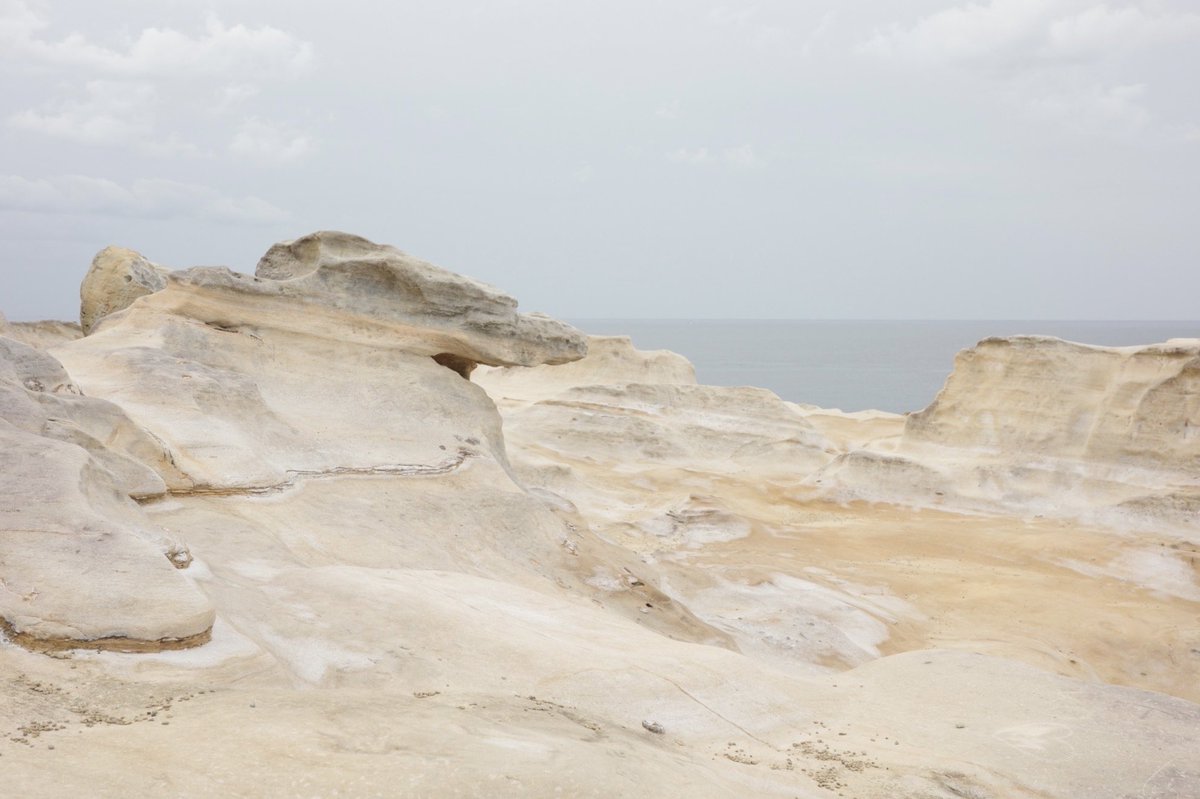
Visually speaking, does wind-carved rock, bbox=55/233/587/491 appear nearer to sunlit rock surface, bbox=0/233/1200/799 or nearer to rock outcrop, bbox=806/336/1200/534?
sunlit rock surface, bbox=0/233/1200/799

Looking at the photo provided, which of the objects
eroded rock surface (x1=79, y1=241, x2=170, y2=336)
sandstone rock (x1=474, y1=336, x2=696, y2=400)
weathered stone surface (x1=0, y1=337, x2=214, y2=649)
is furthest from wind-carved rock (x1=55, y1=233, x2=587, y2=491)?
sandstone rock (x1=474, y1=336, x2=696, y2=400)

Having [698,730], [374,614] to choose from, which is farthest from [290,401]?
[698,730]

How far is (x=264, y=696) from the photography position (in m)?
4.91

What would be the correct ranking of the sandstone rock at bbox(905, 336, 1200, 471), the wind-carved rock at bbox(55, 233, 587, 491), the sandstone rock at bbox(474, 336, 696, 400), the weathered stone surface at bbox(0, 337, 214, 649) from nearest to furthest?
the weathered stone surface at bbox(0, 337, 214, 649), the wind-carved rock at bbox(55, 233, 587, 491), the sandstone rock at bbox(905, 336, 1200, 471), the sandstone rock at bbox(474, 336, 696, 400)

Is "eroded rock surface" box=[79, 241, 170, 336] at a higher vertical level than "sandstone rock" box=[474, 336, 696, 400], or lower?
higher

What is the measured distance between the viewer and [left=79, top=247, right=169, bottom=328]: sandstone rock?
1931 centimetres

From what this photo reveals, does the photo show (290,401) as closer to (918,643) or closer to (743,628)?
(743,628)

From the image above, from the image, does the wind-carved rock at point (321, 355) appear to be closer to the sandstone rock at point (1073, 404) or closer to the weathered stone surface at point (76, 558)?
the weathered stone surface at point (76, 558)

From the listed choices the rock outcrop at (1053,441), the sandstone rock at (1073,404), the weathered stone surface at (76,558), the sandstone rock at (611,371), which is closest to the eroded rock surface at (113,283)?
the sandstone rock at (611,371)

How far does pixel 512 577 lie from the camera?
35.6 ft

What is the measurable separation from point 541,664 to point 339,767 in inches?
113

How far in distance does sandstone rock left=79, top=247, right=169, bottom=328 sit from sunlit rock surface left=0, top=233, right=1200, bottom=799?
6060 mm

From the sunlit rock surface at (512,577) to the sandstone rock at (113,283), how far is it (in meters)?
6.06

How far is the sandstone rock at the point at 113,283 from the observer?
19312mm
